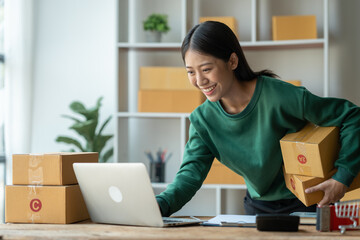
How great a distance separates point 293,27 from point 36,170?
239 cm

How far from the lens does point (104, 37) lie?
173 inches

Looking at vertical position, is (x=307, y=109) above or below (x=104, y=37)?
below

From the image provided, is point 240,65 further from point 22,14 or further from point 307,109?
point 22,14

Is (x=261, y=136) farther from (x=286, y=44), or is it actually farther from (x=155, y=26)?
(x=155, y=26)

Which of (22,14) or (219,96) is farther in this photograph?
(22,14)

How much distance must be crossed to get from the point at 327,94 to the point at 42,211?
2.31m

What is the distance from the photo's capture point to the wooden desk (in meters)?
1.47

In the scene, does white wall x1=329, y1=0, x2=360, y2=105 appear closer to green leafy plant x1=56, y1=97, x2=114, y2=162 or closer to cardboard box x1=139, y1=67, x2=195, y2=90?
cardboard box x1=139, y1=67, x2=195, y2=90

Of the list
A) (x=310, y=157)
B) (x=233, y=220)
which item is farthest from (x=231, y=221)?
Result: (x=310, y=157)

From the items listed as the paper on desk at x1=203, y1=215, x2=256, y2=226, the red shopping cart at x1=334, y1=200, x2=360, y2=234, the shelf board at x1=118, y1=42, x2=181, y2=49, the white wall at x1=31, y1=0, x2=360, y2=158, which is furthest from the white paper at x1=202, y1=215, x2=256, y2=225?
the white wall at x1=31, y1=0, x2=360, y2=158

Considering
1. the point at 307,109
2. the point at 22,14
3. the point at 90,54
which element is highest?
the point at 22,14

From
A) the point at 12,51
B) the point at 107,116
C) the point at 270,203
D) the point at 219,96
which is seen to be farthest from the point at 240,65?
the point at 12,51

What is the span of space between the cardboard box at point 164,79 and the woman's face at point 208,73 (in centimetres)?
177

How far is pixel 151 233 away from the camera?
1536 millimetres
